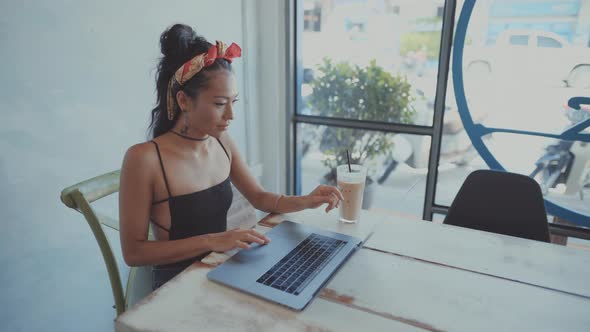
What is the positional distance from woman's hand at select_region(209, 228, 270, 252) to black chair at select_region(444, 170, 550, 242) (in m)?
0.85

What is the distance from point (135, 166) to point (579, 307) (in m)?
1.20

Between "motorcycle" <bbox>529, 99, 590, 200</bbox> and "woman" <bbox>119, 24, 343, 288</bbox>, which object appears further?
"motorcycle" <bbox>529, 99, 590, 200</bbox>

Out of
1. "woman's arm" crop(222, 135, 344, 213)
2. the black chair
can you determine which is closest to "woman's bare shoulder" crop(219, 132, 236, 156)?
"woman's arm" crop(222, 135, 344, 213)

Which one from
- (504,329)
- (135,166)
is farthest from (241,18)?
(504,329)

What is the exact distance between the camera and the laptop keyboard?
40.5 inches

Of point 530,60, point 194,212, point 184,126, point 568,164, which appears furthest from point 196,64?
point 568,164

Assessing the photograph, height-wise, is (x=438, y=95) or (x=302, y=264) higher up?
(x=438, y=95)

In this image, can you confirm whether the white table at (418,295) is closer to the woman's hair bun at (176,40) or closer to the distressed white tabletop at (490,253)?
the distressed white tabletop at (490,253)

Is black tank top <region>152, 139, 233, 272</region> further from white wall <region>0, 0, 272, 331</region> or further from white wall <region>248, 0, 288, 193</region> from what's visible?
white wall <region>248, 0, 288, 193</region>

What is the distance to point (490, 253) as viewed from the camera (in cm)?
122

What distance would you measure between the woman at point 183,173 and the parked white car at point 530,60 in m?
1.37

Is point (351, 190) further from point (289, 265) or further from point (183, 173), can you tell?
point (183, 173)

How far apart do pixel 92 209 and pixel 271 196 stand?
59 centimetres

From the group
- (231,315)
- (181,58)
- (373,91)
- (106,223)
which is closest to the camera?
(231,315)
